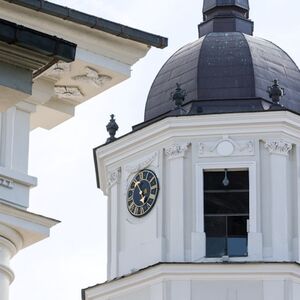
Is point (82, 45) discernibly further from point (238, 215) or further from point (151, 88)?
point (151, 88)

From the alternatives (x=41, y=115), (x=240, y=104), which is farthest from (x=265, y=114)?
(x=41, y=115)

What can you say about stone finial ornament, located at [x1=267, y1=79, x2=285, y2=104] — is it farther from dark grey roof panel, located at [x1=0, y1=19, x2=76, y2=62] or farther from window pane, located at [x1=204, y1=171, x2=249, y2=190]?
dark grey roof panel, located at [x1=0, y1=19, x2=76, y2=62]

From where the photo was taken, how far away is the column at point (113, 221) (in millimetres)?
55594

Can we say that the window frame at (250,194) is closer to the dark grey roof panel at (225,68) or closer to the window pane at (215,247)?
the window pane at (215,247)

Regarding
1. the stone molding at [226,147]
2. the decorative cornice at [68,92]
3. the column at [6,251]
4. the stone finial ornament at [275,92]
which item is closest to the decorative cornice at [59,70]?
the decorative cornice at [68,92]

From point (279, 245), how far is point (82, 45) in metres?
28.1

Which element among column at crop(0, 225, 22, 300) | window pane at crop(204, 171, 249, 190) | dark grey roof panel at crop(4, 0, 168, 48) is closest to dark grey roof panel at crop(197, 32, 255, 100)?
window pane at crop(204, 171, 249, 190)

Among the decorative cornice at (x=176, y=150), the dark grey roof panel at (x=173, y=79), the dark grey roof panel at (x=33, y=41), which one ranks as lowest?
the dark grey roof panel at (x=33, y=41)

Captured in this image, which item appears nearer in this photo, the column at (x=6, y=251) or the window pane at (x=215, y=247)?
the column at (x=6, y=251)

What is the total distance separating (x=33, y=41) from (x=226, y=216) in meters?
31.9

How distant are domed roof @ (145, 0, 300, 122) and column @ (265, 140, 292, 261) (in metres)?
1.04

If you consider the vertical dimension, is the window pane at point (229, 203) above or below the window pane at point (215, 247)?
above

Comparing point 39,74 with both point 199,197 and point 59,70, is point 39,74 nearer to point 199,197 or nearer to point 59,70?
point 59,70

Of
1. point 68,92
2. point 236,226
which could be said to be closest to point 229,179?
point 236,226
